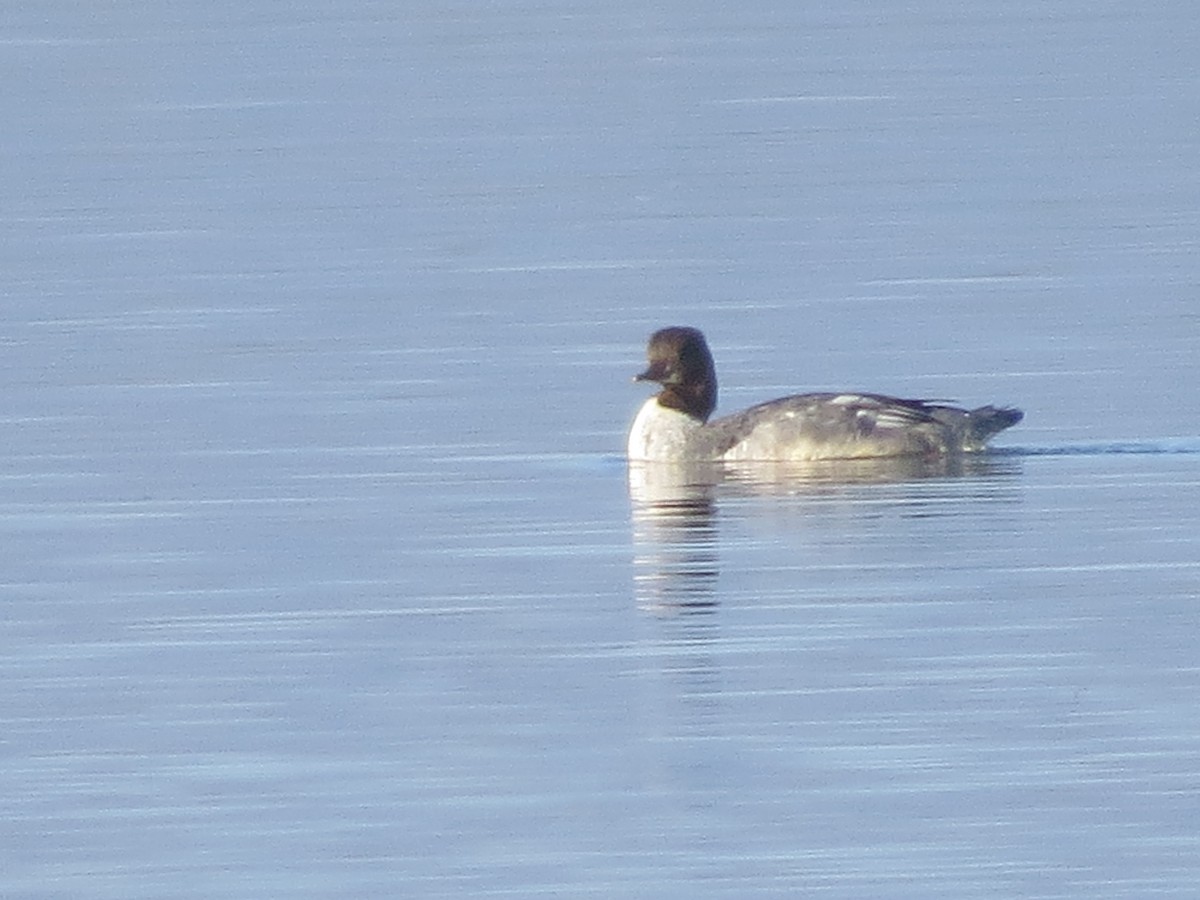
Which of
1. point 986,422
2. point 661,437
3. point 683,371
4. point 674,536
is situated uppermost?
point 683,371

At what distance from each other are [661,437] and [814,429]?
2.67 ft

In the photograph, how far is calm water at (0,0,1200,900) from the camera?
1131cm

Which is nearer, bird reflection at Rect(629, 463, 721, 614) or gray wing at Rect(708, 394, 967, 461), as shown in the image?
bird reflection at Rect(629, 463, 721, 614)

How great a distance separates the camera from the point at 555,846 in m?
11.1

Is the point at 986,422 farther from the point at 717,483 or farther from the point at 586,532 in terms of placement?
the point at 586,532

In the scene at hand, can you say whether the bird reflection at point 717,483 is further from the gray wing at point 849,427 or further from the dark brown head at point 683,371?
the dark brown head at point 683,371

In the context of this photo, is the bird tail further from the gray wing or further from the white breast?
the white breast

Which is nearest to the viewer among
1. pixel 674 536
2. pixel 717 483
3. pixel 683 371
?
pixel 674 536

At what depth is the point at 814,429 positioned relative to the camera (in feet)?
59.7

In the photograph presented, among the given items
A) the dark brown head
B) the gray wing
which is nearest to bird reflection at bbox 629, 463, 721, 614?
the gray wing

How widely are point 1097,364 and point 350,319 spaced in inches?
206

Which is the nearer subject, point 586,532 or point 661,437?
point 586,532

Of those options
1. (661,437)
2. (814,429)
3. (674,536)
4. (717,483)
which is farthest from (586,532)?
(661,437)

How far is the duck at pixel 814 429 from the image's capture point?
18.0 metres
